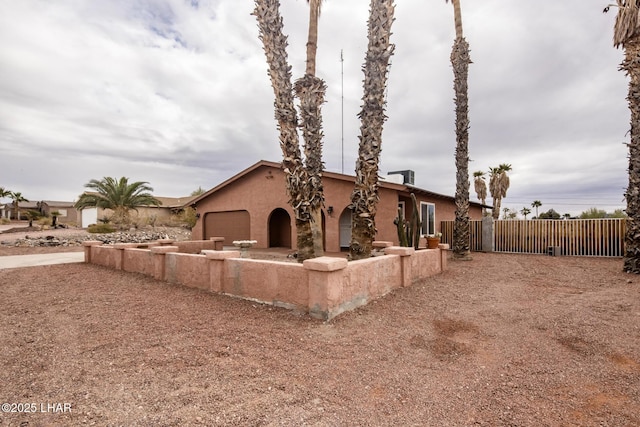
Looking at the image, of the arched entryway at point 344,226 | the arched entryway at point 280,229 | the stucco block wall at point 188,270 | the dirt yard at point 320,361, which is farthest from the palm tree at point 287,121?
the arched entryway at point 280,229

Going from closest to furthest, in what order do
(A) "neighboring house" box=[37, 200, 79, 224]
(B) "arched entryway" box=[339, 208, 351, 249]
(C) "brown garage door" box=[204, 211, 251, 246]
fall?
1. (B) "arched entryway" box=[339, 208, 351, 249]
2. (C) "brown garage door" box=[204, 211, 251, 246]
3. (A) "neighboring house" box=[37, 200, 79, 224]

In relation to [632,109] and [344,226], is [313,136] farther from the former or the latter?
[632,109]

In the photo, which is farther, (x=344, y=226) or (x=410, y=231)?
(x=344, y=226)

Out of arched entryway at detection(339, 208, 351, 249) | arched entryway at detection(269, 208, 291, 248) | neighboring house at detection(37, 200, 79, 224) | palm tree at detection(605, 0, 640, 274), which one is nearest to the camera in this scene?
palm tree at detection(605, 0, 640, 274)

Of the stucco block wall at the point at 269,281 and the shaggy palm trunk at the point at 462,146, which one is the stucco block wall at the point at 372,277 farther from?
the shaggy palm trunk at the point at 462,146

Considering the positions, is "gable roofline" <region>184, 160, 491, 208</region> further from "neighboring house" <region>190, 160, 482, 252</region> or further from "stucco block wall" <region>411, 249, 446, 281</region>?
"stucco block wall" <region>411, 249, 446, 281</region>

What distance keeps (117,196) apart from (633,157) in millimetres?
29983

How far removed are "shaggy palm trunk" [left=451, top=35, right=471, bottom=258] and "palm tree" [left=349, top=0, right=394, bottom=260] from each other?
5.67 metres

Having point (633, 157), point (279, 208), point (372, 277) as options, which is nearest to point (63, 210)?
point (279, 208)

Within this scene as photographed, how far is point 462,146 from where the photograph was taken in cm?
1297

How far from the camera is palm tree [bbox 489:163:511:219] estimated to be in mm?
30156

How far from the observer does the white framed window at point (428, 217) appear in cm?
1574

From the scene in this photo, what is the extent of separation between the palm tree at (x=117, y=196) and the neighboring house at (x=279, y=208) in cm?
782

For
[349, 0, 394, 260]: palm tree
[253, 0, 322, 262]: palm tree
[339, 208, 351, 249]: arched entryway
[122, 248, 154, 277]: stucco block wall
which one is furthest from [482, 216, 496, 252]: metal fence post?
[122, 248, 154, 277]: stucco block wall
